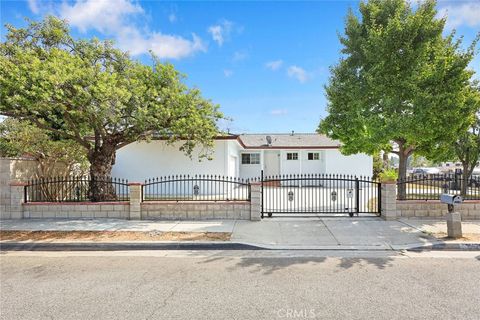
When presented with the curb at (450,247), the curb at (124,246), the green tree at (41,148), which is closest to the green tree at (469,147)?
the curb at (450,247)

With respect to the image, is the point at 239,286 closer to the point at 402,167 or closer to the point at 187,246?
the point at 187,246

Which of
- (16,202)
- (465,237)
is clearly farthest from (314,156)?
(16,202)

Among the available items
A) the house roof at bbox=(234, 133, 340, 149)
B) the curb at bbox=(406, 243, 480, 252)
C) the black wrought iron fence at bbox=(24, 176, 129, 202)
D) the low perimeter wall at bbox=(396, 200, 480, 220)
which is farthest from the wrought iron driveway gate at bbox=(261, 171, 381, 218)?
the house roof at bbox=(234, 133, 340, 149)

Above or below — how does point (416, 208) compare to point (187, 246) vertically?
above

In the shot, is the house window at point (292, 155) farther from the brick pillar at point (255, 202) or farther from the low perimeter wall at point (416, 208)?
the brick pillar at point (255, 202)

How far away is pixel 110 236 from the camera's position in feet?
23.5

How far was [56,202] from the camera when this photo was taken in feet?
30.4

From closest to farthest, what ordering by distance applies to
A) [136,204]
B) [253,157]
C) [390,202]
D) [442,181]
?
[390,202]
[136,204]
[442,181]
[253,157]

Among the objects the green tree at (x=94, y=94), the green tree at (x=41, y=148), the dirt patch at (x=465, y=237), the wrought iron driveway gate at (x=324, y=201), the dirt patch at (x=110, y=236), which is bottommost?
the dirt patch at (x=110, y=236)

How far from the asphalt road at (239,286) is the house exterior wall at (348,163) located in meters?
15.8

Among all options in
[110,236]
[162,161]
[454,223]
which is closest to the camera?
[454,223]

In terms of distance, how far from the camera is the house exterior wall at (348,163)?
69.3ft

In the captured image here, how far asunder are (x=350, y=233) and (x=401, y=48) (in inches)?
238

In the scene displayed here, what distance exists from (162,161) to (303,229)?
35.1 ft
